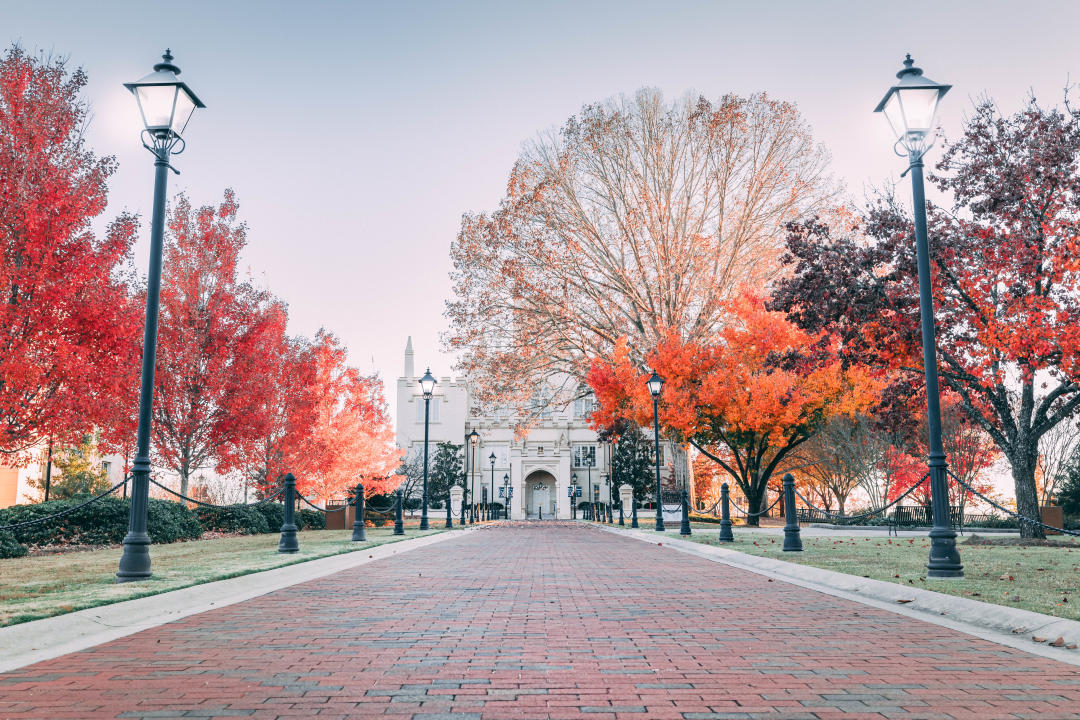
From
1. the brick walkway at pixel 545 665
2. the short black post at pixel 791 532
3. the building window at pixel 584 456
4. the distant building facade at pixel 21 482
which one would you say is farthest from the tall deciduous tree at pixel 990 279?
the building window at pixel 584 456

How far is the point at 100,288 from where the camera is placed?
15.9 metres

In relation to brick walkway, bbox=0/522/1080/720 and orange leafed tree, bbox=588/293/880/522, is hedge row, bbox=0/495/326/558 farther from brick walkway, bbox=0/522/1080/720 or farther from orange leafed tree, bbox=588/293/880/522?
orange leafed tree, bbox=588/293/880/522

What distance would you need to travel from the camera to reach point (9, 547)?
1279 cm

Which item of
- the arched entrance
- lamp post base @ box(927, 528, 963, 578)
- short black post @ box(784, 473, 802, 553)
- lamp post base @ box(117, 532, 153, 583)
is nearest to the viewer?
lamp post base @ box(117, 532, 153, 583)

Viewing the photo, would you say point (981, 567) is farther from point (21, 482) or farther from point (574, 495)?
point (574, 495)

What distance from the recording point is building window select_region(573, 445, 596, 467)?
64.7 m

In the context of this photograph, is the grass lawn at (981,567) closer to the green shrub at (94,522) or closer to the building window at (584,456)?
the green shrub at (94,522)

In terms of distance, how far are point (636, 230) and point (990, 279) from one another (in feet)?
49.7

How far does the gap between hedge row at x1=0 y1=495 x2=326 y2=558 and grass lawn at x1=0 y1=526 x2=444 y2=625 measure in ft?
2.67

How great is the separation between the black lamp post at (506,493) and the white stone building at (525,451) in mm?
244

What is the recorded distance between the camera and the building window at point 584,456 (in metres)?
64.7

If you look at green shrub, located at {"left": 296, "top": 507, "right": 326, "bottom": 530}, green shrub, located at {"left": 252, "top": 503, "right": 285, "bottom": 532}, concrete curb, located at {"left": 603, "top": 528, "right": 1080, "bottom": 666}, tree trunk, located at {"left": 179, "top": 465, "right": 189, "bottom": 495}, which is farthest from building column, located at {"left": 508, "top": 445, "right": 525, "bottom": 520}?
concrete curb, located at {"left": 603, "top": 528, "right": 1080, "bottom": 666}

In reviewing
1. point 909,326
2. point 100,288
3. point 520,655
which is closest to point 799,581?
point 520,655

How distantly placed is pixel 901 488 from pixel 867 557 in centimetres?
2870
